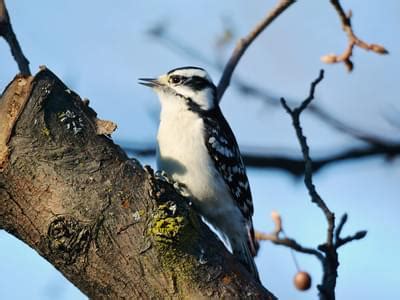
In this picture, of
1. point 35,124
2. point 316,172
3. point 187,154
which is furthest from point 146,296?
point 316,172

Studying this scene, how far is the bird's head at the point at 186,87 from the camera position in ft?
18.7

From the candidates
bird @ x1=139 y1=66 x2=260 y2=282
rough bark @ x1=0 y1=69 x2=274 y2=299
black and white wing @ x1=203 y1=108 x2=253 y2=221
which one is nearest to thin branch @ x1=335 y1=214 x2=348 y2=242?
rough bark @ x1=0 y1=69 x2=274 y2=299

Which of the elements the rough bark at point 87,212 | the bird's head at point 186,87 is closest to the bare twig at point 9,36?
the rough bark at point 87,212

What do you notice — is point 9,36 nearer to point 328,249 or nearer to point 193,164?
point 193,164

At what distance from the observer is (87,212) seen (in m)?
3.10

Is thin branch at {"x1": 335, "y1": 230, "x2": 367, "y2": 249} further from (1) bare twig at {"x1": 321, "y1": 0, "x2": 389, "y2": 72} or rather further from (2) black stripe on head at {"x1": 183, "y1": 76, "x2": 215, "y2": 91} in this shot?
(2) black stripe on head at {"x1": 183, "y1": 76, "x2": 215, "y2": 91}

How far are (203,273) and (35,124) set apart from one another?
3.01ft

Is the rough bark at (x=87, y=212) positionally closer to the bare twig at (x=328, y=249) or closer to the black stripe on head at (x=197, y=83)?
the bare twig at (x=328, y=249)

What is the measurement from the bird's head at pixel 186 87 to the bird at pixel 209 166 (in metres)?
0.02

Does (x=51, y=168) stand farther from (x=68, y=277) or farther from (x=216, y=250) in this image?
(x=216, y=250)

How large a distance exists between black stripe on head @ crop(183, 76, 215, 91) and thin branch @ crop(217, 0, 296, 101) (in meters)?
0.91

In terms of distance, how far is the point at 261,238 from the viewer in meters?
4.15

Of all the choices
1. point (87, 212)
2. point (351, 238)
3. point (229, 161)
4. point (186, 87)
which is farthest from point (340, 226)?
point (186, 87)

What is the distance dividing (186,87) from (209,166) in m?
0.97
